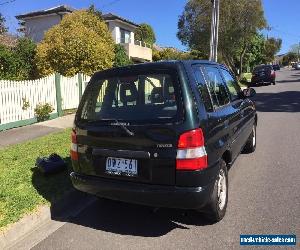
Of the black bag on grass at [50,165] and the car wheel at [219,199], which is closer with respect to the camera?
the car wheel at [219,199]

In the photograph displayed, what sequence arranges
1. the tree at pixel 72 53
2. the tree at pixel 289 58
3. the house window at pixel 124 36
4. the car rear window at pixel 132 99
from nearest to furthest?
the car rear window at pixel 132 99
the tree at pixel 72 53
the house window at pixel 124 36
the tree at pixel 289 58

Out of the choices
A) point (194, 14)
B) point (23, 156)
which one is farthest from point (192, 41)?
point (23, 156)

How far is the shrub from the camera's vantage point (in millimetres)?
12023

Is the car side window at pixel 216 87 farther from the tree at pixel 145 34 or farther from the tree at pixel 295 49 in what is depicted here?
the tree at pixel 295 49

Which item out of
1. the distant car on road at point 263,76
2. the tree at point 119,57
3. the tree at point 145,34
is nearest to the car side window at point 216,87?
the tree at point 119,57

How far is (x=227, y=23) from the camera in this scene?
34.5m

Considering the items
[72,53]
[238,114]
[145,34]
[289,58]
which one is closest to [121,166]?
[238,114]

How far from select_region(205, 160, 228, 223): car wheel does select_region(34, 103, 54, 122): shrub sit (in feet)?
27.8

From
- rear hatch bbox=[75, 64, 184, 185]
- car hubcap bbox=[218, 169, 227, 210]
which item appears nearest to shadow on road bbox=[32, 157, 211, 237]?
car hubcap bbox=[218, 169, 227, 210]

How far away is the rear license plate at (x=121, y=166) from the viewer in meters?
4.14

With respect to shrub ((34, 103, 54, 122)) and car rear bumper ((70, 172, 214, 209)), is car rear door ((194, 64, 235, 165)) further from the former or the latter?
shrub ((34, 103, 54, 122))

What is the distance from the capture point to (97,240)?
429 cm

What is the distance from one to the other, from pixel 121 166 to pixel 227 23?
32359 mm

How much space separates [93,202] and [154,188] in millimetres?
1742
